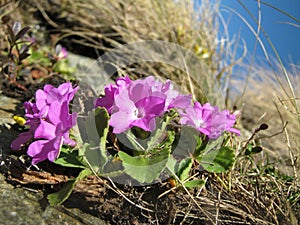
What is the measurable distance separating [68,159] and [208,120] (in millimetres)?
482

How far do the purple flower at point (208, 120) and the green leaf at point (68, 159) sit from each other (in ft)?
1.17

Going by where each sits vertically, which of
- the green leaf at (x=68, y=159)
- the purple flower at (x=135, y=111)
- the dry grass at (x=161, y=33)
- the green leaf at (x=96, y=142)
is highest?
the purple flower at (x=135, y=111)

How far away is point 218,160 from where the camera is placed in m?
1.29

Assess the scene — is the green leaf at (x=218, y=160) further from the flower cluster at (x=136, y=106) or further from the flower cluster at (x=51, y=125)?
the flower cluster at (x=51, y=125)

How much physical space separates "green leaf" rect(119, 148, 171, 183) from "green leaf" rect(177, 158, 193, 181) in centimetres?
12

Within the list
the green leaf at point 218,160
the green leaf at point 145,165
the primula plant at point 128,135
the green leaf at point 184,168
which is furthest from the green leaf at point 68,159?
the green leaf at point 218,160

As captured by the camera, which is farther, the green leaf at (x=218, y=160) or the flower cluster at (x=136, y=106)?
the green leaf at (x=218, y=160)

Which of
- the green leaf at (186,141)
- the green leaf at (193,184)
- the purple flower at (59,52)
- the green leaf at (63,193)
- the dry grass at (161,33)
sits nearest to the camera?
the green leaf at (63,193)

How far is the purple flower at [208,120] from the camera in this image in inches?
48.7

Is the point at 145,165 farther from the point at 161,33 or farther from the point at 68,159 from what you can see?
the point at 161,33

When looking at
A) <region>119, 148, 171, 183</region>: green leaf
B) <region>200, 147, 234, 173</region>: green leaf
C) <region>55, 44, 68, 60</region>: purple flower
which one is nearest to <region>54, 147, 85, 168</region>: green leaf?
<region>119, 148, 171, 183</region>: green leaf

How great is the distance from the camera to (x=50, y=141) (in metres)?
1.11

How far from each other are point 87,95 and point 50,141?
1.37ft

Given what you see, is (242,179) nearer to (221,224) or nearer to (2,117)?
(221,224)
